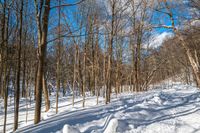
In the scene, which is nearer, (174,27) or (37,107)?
(37,107)

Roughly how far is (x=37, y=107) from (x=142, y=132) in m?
3.61

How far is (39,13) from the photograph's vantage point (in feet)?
18.4

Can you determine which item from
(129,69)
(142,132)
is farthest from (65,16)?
(129,69)

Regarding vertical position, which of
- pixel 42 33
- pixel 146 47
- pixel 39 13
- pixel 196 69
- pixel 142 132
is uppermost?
pixel 146 47

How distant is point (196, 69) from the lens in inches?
280

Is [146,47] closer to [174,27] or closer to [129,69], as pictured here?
[129,69]

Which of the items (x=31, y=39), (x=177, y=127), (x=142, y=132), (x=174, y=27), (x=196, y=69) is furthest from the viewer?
(x=31, y=39)

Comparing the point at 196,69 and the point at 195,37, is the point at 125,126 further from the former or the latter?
the point at 195,37

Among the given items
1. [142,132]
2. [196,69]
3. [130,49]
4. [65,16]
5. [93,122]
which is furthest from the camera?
[130,49]

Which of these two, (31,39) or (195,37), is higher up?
(31,39)

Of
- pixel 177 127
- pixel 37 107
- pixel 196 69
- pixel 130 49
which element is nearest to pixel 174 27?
pixel 196 69

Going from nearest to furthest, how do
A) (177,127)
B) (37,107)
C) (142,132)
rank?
(142,132), (177,127), (37,107)

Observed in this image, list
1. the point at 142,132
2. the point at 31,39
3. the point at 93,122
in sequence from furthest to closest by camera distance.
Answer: the point at 31,39
the point at 93,122
the point at 142,132

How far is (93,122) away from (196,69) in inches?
222
